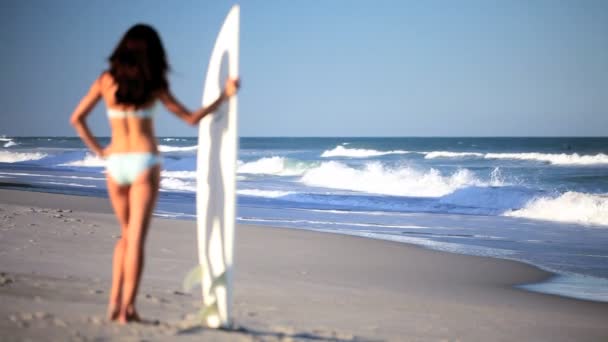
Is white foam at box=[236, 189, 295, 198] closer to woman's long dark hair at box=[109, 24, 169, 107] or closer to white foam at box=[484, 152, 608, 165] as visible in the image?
woman's long dark hair at box=[109, 24, 169, 107]

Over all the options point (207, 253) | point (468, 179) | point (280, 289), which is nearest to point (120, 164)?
point (207, 253)

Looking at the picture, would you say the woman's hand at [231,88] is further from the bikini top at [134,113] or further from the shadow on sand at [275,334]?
the shadow on sand at [275,334]

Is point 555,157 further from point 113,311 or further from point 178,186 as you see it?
point 113,311

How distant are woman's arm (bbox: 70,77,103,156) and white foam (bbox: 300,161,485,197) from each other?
63.2 feet

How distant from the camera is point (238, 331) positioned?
4062 millimetres

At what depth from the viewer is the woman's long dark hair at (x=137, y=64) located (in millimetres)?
3479

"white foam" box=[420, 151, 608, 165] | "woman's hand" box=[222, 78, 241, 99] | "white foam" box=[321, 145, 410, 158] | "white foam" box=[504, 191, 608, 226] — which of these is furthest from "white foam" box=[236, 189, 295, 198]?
"white foam" box=[321, 145, 410, 158]

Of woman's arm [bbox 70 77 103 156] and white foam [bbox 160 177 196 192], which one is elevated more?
woman's arm [bbox 70 77 103 156]

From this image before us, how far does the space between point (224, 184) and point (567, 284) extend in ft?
16.5

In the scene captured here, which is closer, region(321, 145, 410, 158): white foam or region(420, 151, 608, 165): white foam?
region(420, 151, 608, 165): white foam

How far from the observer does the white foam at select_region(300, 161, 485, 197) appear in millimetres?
24047

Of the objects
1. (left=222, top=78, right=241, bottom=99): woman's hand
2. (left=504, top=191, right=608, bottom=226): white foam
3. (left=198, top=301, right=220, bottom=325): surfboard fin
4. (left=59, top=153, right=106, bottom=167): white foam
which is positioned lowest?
(left=504, top=191, right=608, bottom=226): white foam

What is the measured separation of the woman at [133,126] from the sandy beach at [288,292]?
47cm

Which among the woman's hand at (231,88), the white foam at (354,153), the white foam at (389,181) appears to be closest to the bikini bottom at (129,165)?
the woman's hand at (231,88)
